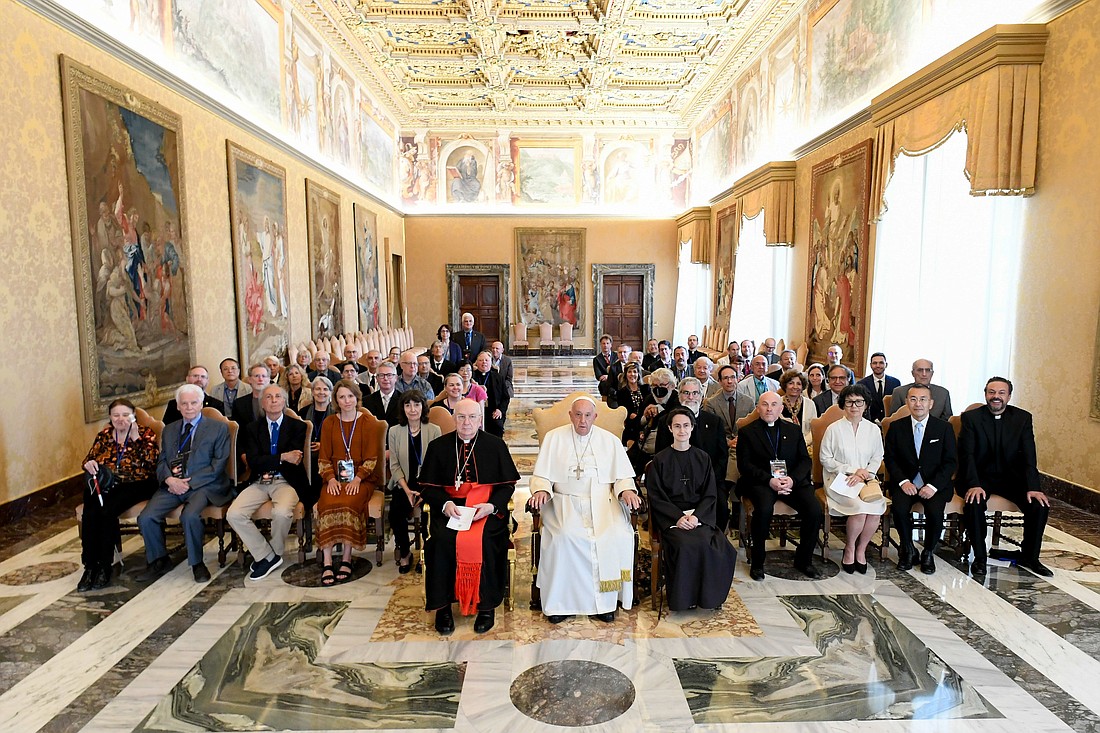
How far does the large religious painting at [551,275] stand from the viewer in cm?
2266

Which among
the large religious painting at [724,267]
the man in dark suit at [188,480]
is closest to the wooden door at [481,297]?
the large religious painting at [724,267]

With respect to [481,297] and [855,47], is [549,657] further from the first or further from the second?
[481,297]

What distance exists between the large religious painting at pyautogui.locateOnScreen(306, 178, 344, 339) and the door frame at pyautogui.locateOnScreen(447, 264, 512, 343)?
7.46 metres

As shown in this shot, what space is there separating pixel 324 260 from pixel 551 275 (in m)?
10.1

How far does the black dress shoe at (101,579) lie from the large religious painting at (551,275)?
1857cm

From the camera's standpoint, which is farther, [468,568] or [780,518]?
[780,518]

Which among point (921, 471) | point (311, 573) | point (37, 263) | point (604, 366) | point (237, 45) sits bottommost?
point (311, 573)

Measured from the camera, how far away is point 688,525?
462 centimetres

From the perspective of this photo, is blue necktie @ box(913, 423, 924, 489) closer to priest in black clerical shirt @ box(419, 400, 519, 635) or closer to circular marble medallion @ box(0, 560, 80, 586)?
priest in black clerical shirt @ box(419, 400, 519, 635)

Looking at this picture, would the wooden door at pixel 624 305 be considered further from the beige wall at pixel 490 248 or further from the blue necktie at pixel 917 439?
the blue necktie at pixel 917 439

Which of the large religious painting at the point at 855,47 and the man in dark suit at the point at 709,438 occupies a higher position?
the large religious painting at the point at 855,47

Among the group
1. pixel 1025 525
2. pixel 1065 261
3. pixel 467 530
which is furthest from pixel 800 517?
pixel 1065 261

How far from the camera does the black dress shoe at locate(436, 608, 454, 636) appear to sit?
170 inches

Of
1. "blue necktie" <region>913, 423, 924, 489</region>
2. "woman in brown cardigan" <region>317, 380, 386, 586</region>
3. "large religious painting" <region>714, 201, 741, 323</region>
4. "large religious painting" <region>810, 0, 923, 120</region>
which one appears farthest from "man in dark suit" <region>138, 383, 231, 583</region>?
"large religious painting" <region>714, 201, 741, 323</region>
